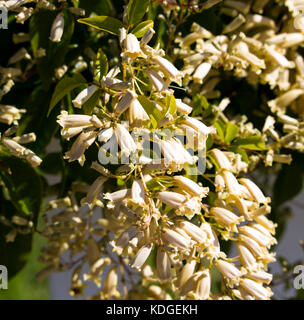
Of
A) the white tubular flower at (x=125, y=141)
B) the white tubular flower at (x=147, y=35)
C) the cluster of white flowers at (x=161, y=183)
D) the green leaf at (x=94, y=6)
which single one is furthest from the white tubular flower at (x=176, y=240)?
the green leaf at (x=94, y=6)

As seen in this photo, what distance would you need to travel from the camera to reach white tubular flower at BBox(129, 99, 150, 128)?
0.50 meters

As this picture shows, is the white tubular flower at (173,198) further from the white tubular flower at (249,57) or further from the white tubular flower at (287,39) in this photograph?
the white tubular flower at (287,39)

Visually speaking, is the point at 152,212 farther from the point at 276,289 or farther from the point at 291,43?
the point at 276,289

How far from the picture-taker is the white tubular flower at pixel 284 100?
2.71ft

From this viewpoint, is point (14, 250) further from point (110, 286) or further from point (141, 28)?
point (141, 28)

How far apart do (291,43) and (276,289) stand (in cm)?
52

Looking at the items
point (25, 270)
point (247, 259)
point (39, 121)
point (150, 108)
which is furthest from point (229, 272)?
point (25, 270)

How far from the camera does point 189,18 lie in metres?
0.75

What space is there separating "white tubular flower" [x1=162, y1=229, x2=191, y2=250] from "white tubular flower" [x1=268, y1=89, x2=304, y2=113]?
15.1 inches

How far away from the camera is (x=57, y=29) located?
2.11ft

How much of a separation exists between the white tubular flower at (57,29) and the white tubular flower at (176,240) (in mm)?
291

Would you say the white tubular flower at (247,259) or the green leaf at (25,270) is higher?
the white tubular flower at (247,259)
